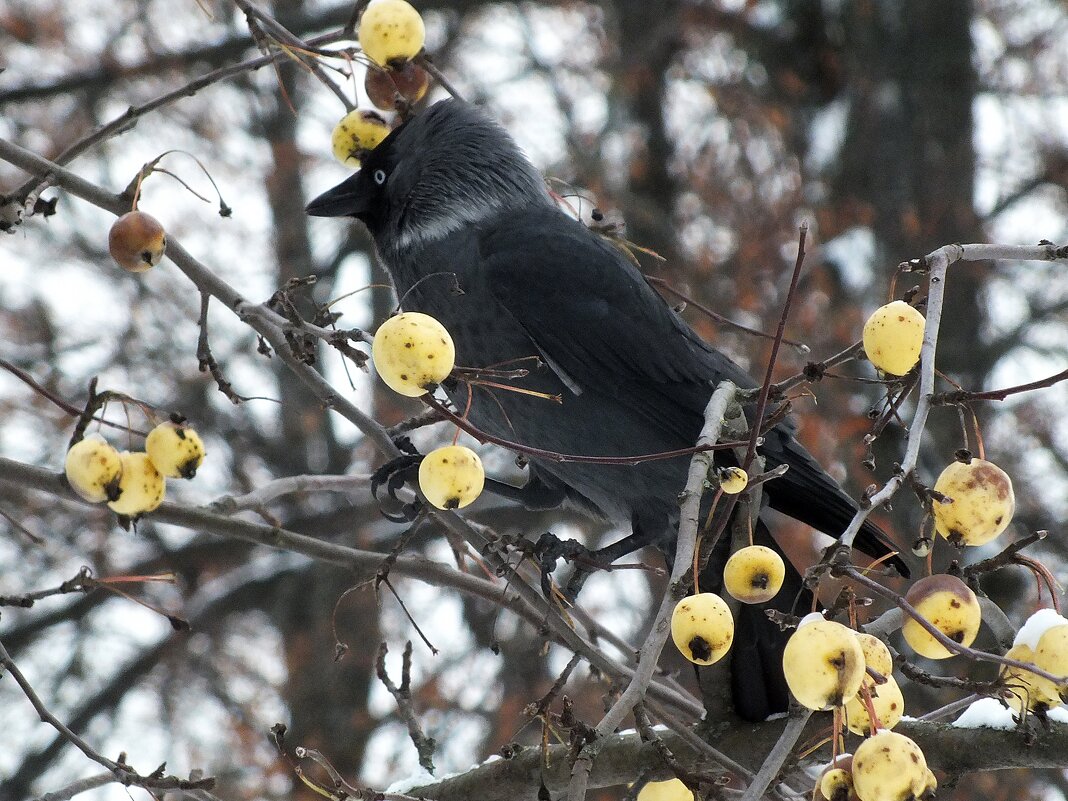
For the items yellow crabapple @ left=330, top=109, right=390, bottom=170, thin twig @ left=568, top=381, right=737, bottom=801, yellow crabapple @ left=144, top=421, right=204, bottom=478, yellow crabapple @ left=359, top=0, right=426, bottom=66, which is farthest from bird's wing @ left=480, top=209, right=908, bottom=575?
yellow crabapple @ left=144, top=421, right=204, bottom=478

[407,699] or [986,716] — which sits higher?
[407,699]

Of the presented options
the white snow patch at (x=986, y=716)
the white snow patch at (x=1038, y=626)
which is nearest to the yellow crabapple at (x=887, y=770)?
the white snow patch at (x=1038, y=626)

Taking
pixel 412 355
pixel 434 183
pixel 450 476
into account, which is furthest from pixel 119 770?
pixel 434 183

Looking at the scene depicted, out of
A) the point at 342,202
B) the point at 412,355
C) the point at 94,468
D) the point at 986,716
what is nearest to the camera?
the point at 412,355

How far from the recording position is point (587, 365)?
126 inches

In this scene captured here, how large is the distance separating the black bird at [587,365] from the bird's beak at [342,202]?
0.19 metres

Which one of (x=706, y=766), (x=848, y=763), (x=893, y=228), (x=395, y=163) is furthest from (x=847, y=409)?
(x=848, y=763)

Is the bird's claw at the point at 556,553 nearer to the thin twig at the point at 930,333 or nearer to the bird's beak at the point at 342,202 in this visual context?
the thin twig at the point at 930,333

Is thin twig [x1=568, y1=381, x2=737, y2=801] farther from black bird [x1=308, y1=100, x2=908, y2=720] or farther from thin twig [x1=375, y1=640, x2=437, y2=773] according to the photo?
black bird [x1=308, y1=100, x2=908, y2=720]

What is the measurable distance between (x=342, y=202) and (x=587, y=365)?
100 centimetres

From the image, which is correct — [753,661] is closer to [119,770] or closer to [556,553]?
[556,553]

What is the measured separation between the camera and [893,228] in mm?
7398

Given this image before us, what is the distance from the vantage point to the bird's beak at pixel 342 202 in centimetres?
362

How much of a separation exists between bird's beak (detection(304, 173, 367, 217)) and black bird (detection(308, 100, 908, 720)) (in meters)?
0.19
